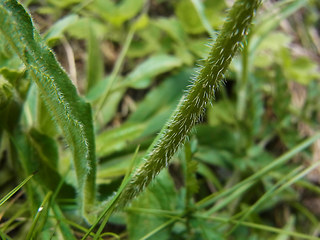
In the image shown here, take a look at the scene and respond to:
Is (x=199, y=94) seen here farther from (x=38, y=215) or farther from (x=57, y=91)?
(x=38, y=215)

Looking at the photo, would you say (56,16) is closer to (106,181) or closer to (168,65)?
(168,65)

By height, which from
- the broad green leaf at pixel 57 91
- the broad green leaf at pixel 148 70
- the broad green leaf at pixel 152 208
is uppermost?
the broad green leaf at pixel 57 91

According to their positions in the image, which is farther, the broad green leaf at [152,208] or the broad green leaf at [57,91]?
the broad green leaf at [152,208]

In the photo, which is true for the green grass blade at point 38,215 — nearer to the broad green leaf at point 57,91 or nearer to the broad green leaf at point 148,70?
the broad green leaf at point 57,91

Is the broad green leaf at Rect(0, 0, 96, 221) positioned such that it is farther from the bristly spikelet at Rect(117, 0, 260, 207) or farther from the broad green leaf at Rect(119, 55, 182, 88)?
the broad green leaf at Rect(119, 55, 182, 88)

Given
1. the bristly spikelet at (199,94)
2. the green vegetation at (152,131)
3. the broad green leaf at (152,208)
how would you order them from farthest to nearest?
1. the broad green leaf at (152,208)
2. the green vegetation at (152,131)
3. the bristly spikelet at (199,94)

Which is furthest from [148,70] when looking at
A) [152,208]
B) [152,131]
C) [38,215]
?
[38,215]

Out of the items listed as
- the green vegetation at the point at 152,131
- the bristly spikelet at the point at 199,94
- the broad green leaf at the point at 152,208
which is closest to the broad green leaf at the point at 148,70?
the green vegetation at the point at 152,131
